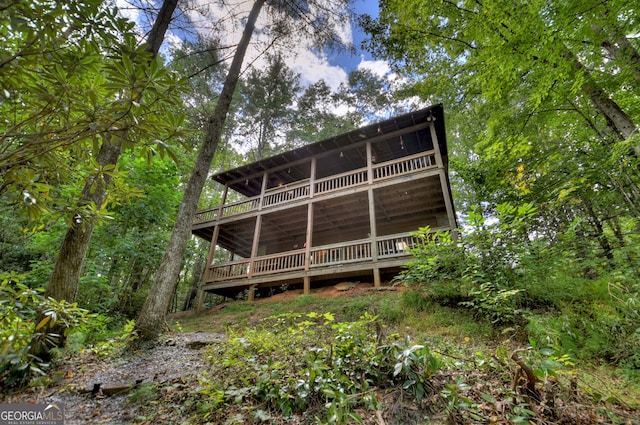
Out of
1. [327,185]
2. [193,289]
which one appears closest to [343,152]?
[327,185]

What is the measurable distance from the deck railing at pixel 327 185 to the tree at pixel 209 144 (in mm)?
4786

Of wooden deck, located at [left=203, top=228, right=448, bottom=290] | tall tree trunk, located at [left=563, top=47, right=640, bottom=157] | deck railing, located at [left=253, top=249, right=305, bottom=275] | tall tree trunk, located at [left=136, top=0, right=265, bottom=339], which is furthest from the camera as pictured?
deck railing, located at [left=253, top=249, right=305, bottom=275]

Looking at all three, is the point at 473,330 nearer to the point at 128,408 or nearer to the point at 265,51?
the point at 128,408

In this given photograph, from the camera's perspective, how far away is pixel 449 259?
175 inches

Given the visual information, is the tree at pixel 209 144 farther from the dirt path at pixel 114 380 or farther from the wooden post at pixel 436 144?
the wooden post at pixel 436 144

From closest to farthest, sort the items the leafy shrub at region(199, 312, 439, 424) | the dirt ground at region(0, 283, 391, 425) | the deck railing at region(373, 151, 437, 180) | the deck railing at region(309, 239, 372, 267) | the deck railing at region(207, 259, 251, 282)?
the leafy shrub at region(199, 312, 439, 424), the dirt ground at region(0, 283, 391, 425), the deck railing at region(309, 239, 372, 267), the deck railing at region(373, 151, 437, 180), the deck railing at region(207, 259, 251, 282)

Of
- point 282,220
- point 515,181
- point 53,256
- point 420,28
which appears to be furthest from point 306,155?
point 53,256

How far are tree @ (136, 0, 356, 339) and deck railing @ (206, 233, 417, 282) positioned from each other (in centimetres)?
425

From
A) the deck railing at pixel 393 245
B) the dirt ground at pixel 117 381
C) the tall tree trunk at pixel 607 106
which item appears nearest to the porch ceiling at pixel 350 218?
the deck railing at pixel 393 245

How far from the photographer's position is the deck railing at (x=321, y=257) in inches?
338

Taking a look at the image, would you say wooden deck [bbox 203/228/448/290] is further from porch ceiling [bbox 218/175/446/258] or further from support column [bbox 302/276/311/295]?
porch ceiling [bbox 218/175/446/258]

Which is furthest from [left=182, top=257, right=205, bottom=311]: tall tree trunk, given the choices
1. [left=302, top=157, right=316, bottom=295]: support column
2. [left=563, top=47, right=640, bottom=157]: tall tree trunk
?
[left=563, top=47, right=640, bottom=157]: tall tree trunk

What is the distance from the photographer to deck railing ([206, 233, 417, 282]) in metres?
8.59

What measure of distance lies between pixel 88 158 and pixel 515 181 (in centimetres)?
717
